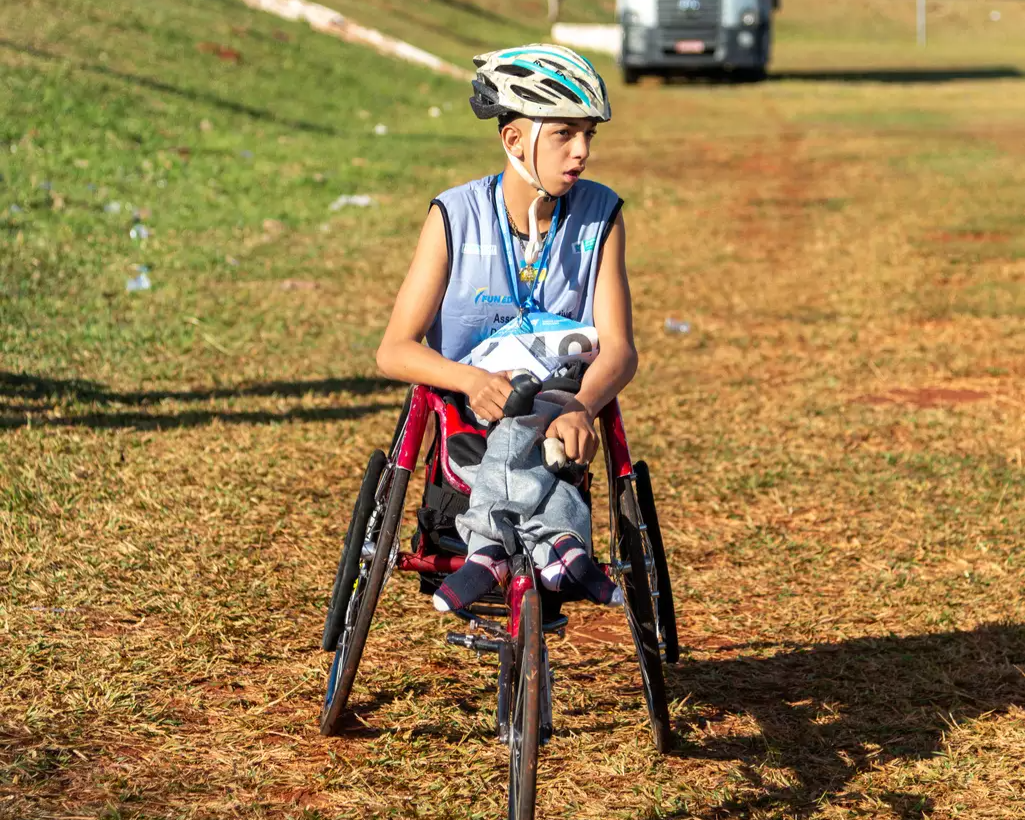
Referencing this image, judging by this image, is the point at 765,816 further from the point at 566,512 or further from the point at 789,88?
the point at 789,88

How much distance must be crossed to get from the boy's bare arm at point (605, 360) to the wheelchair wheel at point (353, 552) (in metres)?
0.76

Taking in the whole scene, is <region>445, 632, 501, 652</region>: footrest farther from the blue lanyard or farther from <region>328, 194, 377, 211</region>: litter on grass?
<region>328, 194, 377, 211</region>: litter on grass

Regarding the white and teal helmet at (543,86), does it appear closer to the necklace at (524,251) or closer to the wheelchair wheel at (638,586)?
the necklace at (524,251)

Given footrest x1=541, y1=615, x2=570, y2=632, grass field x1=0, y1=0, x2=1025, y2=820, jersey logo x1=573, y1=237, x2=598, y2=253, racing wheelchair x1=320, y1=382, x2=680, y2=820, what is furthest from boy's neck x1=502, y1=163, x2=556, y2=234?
grass field x1=0, y1=0, x2=1025, y2=820

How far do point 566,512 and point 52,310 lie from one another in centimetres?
676

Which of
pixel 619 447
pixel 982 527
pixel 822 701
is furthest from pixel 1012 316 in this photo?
pixel 619 447

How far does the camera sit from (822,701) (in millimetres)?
4547

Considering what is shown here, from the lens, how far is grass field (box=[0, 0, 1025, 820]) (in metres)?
4.04

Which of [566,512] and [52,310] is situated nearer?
[566,512]

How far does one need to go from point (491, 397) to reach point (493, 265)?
0.50 m

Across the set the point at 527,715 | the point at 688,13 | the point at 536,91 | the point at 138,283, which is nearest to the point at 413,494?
the point at 536,91

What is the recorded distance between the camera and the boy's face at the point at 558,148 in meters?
3.68

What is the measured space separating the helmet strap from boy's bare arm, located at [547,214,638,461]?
0.64 feet

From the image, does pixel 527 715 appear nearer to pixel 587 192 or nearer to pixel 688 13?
pixel 587 192
